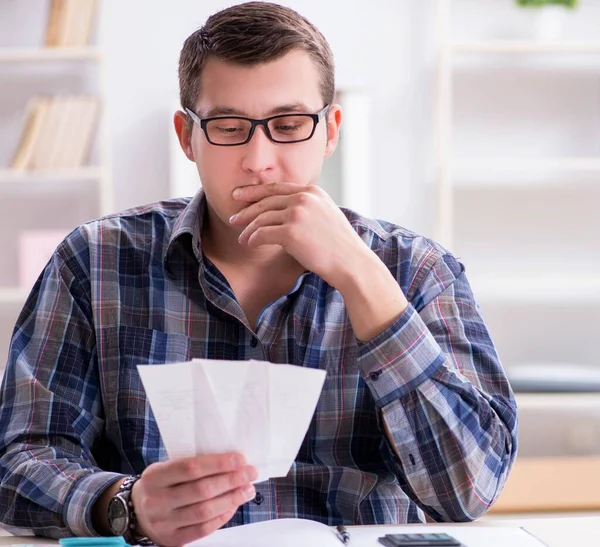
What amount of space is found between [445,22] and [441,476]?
2365 millimetres

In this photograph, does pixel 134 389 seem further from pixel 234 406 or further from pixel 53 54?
pixel 53 54

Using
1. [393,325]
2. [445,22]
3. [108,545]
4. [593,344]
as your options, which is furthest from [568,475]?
[108,545]

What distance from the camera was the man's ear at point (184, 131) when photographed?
1.45 meters

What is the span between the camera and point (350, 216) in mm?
1505

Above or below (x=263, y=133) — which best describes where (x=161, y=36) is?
above

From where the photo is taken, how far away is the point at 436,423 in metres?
1.21

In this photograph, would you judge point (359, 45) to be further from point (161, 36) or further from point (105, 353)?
point (105, 353)

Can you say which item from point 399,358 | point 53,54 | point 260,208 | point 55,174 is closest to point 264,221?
point 260,208

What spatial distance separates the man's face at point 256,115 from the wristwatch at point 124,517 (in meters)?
0.44

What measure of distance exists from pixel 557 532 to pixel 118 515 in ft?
1.78

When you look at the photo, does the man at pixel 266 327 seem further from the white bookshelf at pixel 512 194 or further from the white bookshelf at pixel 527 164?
the white bookshelf at pixel 512 194

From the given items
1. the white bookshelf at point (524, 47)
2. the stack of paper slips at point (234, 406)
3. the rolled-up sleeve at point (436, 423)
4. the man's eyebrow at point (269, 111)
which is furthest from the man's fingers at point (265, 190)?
the white bookshelf at point (524, 47)

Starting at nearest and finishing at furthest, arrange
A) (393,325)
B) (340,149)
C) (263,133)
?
(393,325)
(263,133)
(340,149)

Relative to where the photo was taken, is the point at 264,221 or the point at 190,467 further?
the point at 264,221
